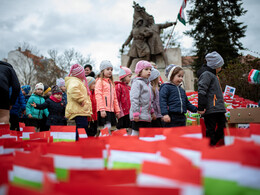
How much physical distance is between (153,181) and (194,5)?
23440 millimetres

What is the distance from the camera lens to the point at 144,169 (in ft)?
2.61

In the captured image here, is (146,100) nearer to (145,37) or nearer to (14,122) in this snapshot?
(14,122)

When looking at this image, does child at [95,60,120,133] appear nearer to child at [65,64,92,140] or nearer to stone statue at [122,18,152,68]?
child at [65,64,92,140]

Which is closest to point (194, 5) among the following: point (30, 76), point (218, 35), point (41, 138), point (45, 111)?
point (218, 35)

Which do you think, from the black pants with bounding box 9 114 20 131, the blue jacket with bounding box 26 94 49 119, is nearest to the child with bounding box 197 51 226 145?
the black pants with bounding box 9 114 20 131

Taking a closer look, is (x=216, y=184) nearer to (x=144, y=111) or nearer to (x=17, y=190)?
(x=17, y=190)

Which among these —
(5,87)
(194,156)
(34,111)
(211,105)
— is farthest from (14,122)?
(194,156)

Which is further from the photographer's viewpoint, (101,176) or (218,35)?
(218,35)

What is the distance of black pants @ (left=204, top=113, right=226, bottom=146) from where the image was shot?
3488 mm

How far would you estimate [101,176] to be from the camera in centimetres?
82

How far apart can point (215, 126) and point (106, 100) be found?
191cm

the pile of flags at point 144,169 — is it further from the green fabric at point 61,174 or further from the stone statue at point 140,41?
the stone statue at point 140,41

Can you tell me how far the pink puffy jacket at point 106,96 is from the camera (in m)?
4.10

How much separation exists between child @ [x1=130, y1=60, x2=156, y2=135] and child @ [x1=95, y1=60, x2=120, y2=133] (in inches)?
27.3
